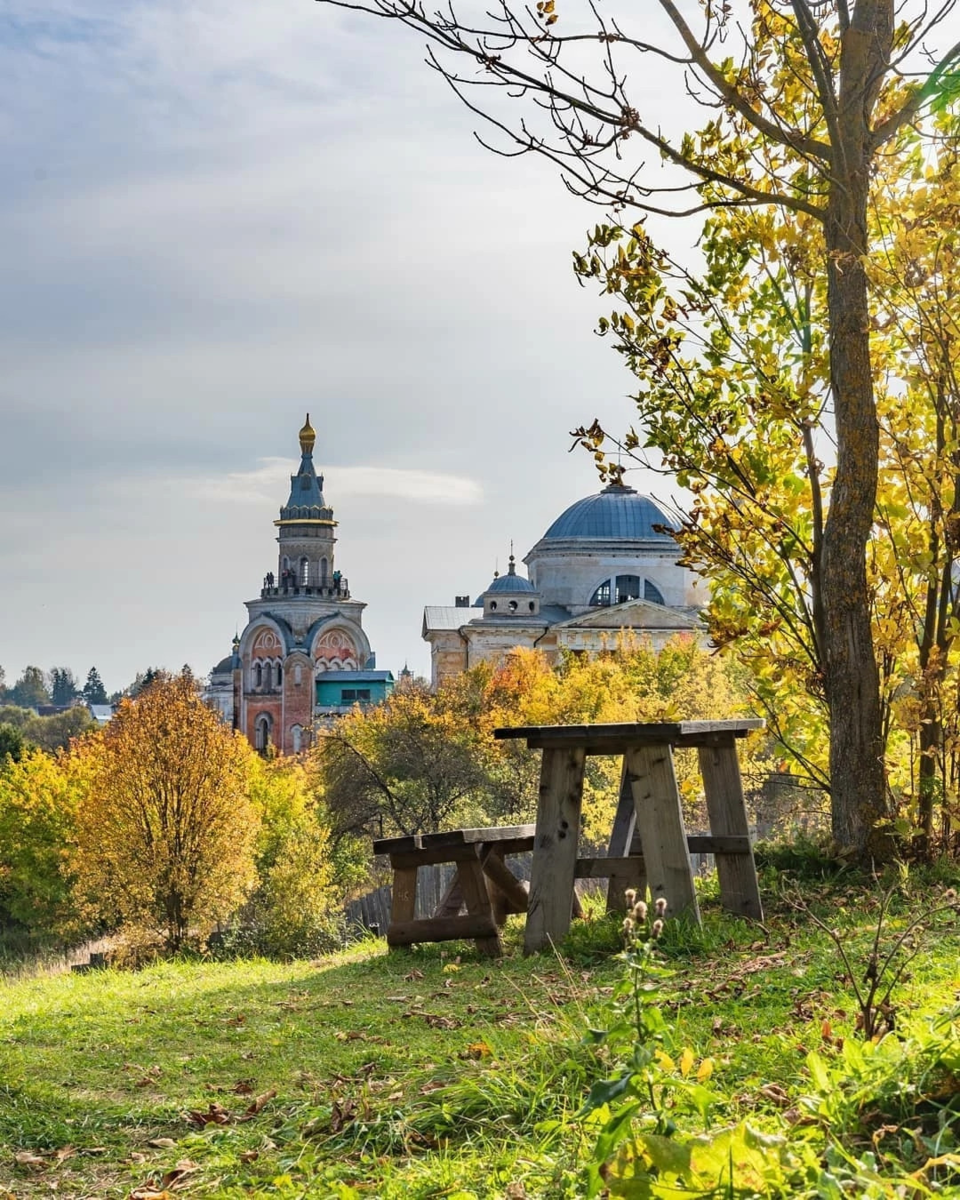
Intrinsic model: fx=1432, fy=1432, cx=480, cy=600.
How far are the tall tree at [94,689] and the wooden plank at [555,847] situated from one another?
189357 mm

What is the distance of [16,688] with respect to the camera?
19425 centimetres

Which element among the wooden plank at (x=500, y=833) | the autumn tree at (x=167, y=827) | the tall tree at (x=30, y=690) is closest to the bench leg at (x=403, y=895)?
the wooden plank at (x=500, y=833)

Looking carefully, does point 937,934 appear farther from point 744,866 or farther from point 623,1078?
point 623,1078

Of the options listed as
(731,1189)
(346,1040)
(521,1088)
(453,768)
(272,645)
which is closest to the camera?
(731,1189)

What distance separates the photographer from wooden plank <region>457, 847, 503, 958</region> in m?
7.91

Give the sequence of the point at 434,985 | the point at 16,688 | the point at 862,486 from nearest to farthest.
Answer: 1. the point at 434,985
2. the point at 862,486
3. the point at 16,688

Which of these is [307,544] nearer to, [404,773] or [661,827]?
[404,773]

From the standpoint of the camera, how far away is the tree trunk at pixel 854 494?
7.79 m

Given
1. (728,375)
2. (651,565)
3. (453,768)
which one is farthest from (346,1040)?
(651,565)

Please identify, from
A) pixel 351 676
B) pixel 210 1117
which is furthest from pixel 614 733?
pixel 351 676

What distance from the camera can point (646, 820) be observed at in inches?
280

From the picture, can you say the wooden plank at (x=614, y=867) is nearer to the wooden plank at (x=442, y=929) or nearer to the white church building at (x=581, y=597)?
the wooden plank at (x=442, y=929)

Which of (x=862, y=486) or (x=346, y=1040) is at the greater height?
(x=862, y=486)

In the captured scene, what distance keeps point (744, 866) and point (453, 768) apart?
33.6 metres
